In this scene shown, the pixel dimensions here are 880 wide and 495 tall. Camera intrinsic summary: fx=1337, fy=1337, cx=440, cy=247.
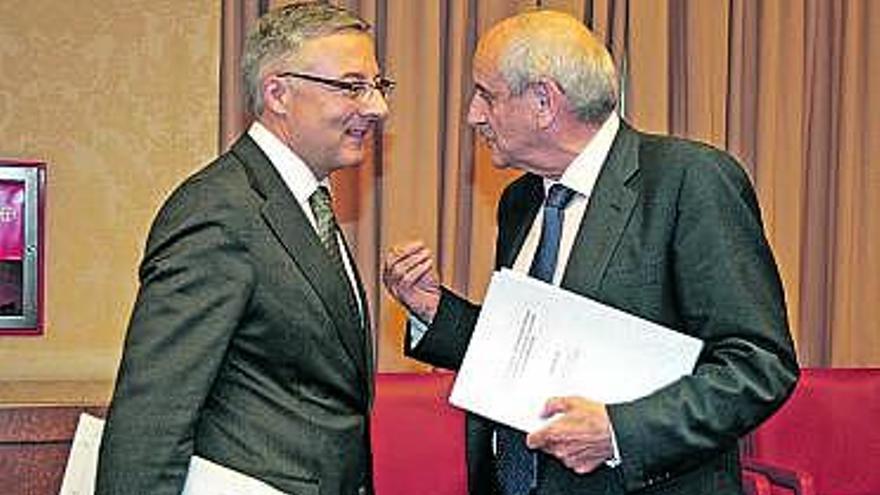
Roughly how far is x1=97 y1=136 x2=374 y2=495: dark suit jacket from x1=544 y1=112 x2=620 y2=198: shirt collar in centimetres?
50

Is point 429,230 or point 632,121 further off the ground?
point 632,121

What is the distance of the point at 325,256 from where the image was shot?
93.7 inches

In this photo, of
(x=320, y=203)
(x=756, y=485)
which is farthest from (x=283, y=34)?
(x=756, y=485)

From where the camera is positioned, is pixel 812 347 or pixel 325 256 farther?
pixel 812 347

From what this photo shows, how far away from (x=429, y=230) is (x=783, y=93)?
1404 mm

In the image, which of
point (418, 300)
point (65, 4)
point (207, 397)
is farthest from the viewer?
point (65, 4)

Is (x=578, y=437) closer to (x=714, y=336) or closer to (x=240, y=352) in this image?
(x=714, y=336)

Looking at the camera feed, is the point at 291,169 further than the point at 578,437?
Yes

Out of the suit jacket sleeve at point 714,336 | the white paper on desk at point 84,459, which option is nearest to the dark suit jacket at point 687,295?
the suit jacket sleeve at point 714,336

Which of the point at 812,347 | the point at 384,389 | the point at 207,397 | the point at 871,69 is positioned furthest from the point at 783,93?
the point at 207,397

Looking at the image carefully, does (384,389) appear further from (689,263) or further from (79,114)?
(689,263)

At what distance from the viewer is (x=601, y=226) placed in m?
2.45

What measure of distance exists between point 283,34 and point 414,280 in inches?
24.4

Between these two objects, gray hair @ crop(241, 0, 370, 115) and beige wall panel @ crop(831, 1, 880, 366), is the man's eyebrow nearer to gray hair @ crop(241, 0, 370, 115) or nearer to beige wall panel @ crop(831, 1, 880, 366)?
gray hair @ crop(241, 0, 370, 115)
